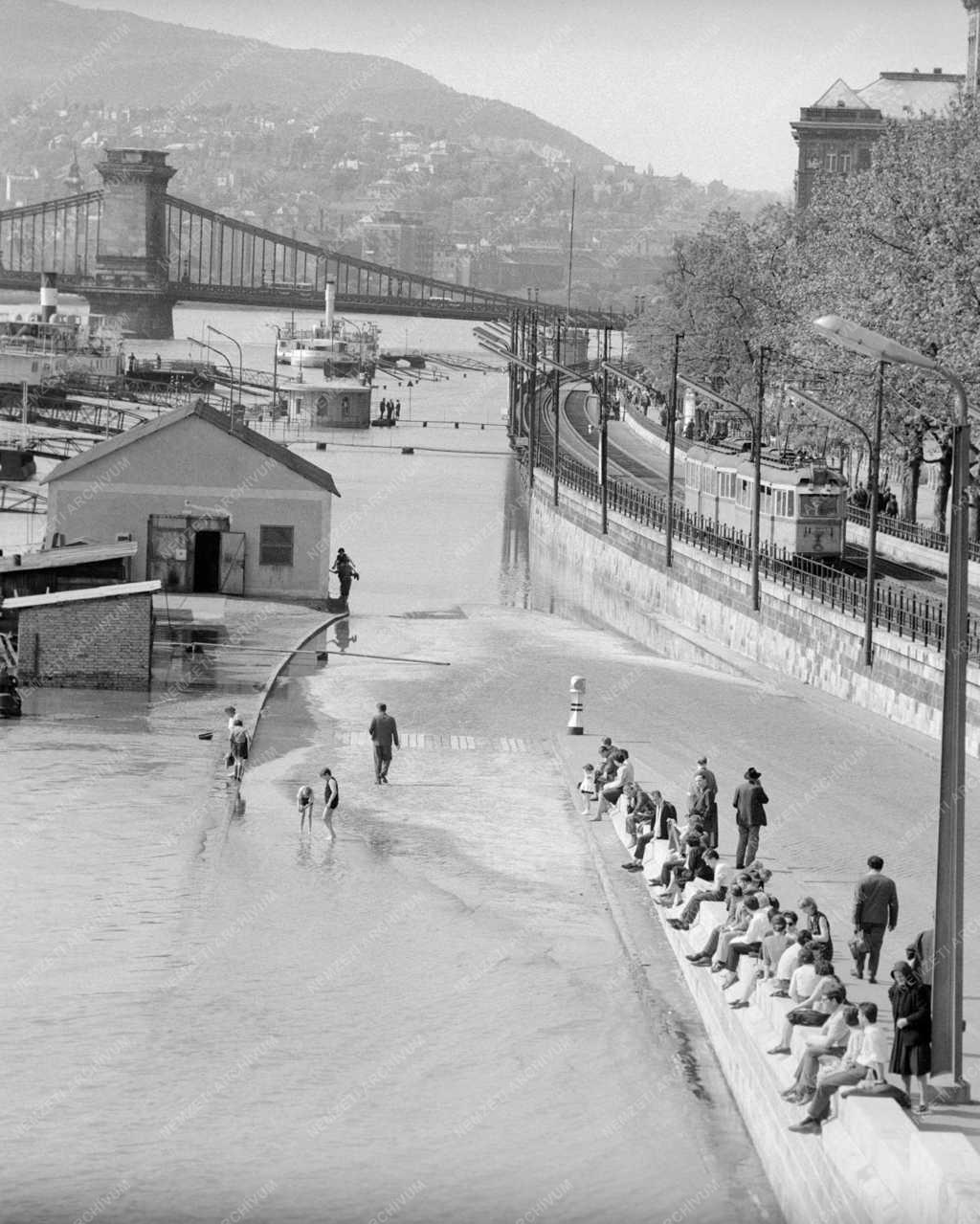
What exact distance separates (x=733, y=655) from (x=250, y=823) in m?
24.8

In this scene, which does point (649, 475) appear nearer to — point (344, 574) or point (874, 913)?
point (344, 574)

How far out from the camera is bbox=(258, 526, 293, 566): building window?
55.3 m

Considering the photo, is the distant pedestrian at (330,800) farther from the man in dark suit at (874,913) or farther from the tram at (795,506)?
the tram at (795,506)

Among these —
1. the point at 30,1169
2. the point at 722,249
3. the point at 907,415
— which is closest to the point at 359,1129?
the point at 30,1169

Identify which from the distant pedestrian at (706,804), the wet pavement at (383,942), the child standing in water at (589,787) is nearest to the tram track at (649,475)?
the wet pavement at (383,942)

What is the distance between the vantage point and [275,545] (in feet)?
182

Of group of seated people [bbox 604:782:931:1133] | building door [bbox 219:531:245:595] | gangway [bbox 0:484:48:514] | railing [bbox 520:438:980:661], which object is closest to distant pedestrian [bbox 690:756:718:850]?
group of seated people [bbox 604:782:931:1133]

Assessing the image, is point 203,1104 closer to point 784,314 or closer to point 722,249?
point 784,314

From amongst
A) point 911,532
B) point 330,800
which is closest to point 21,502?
point 911,532

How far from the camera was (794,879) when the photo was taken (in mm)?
27484

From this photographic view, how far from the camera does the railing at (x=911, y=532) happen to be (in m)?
58.7

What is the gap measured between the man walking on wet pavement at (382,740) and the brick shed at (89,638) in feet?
27.4

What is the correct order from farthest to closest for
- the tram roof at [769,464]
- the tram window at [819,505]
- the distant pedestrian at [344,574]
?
1. the tram roof at [769,464]
2. the tram window at [819,505]
3. the distant pedestrian at [344,574]

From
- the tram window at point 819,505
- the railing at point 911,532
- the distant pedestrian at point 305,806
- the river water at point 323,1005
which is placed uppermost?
the tram window at point 819,505
